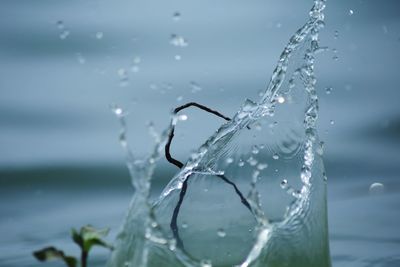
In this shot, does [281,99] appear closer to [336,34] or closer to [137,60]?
[137,60]

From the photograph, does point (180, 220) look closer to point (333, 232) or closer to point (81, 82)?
point (333, 232)

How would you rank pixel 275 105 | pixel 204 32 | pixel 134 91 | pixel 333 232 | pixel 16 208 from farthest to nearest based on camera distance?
pixel 204 32, pixel 134 91, pixel 16 208, pixel 333 232, pixel 275 105

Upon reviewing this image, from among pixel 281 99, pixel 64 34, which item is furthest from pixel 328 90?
pixel 281 99

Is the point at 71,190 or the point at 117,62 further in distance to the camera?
the point at 117,62

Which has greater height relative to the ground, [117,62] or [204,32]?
[204,32]

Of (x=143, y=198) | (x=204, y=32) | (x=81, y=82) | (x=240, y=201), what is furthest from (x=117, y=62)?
(x=143, y=198)

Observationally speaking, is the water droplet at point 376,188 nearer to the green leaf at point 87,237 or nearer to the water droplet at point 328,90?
the water droplet at point 328,90

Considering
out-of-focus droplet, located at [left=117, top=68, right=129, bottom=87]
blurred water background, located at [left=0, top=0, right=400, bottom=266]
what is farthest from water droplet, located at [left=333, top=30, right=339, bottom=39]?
out-of-focus droplet, located at [left=117, top=68, right=129, bottom=87]
